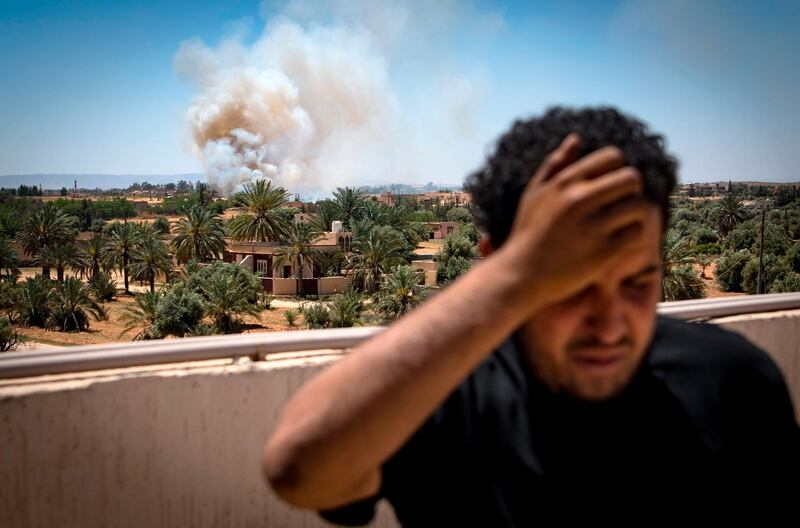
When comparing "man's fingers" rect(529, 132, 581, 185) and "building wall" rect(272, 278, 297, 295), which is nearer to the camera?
"man's fingers" rect(529, 132, 581, 185)

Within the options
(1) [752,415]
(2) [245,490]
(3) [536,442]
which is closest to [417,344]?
(3) [536,442]

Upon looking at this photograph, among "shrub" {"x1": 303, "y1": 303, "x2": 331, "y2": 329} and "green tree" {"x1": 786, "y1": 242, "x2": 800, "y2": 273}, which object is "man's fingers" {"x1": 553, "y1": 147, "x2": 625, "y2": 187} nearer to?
"shrub" {"x1": 303, "y1": 303, "x2": 331, "y2": 329}

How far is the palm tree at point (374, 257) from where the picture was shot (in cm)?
4228

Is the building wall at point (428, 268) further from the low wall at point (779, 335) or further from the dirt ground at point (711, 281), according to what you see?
the low wall at point (779, 335)

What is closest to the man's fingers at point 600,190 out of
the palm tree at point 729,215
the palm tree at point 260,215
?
the palm tree at point 260,215

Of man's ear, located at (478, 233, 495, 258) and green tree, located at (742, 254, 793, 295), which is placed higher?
man's ear, located at (478, 233, 495, 258)

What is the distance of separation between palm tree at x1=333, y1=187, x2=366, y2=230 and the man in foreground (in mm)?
56553

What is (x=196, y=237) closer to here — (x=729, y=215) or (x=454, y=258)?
(x=454, y=258)

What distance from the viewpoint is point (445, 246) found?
158 feet

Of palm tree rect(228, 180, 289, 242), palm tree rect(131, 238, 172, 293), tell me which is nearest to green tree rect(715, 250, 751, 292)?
palm tree rect(228, 180, 289, 242)

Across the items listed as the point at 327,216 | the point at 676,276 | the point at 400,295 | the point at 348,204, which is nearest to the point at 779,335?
the point at 676,276

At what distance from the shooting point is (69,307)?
3719 centimetres

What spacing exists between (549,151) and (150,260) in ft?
154

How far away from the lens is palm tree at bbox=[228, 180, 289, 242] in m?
46.6
